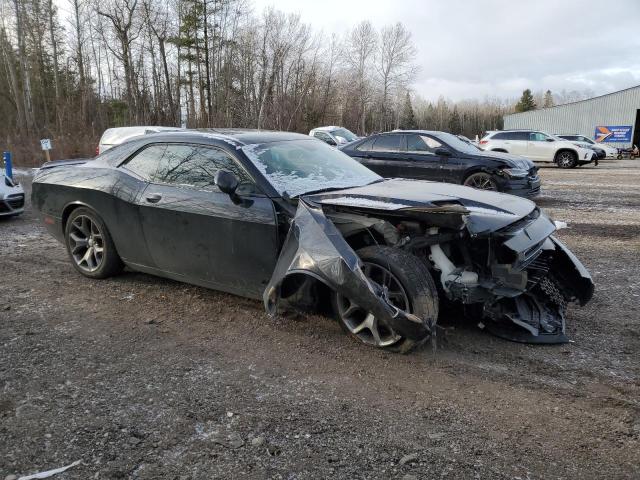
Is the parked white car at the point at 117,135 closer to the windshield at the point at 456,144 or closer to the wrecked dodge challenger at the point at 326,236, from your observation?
the windshield at the point at 456,144

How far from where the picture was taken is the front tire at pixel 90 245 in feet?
16.0

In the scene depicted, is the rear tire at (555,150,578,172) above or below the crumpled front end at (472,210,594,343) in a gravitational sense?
above

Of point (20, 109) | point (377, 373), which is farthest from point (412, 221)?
point (20, 109)

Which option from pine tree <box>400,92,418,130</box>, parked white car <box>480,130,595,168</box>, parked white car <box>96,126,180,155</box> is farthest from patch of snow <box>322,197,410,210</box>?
pine tree <box>400,92,418,130</box>

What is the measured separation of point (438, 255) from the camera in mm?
3582

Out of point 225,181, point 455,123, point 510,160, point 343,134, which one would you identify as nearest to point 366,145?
point 510,160

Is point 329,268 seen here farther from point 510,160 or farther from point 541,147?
point 541,147

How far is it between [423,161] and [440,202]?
693 centimetres

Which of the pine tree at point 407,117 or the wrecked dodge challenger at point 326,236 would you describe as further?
the pine tree at point 407,117

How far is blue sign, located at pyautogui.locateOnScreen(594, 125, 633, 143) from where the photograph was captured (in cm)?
3734

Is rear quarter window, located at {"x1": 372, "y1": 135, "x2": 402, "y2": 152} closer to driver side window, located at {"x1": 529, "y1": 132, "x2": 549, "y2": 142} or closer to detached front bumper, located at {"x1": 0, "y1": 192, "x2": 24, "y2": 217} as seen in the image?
detached front bumper, located at {"x1": 0, "y1": 192, "x2": 24, "y2": 217}

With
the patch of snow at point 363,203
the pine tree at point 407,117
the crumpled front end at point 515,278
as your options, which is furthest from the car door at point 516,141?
the pine tree at point 407,117

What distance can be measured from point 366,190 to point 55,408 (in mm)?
2611

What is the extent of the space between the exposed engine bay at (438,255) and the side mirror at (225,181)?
534 mm
